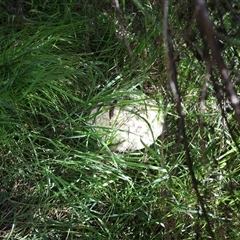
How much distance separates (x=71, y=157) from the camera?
6.69 feet

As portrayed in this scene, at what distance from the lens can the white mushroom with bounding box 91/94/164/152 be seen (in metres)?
2.07

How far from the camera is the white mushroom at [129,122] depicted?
2074 mm

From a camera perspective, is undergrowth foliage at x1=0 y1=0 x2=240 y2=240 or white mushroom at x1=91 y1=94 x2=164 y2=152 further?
white mushroom at x1=91 y1=94 x2=164 y2=152

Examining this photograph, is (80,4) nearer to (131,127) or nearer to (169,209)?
(131,127)

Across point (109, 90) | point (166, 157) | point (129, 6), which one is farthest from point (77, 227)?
point (129, 6)

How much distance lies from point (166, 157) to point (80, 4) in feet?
2.77

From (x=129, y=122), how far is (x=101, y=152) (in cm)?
18

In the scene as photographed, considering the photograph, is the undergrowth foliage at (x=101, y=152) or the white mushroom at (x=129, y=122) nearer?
the undergrowth foliage at (x=101, y=152)

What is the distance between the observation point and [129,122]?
84.0 inches

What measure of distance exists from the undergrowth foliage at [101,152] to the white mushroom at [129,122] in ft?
0.12

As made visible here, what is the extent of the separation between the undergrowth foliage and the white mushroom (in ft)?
0.12

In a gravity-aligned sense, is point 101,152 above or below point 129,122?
below

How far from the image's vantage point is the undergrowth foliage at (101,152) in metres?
1.95

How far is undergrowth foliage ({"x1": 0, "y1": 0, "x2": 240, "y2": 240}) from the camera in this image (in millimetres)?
1953
